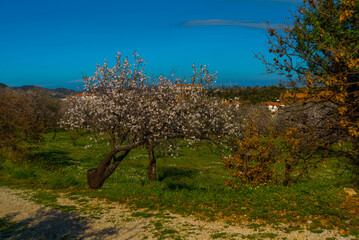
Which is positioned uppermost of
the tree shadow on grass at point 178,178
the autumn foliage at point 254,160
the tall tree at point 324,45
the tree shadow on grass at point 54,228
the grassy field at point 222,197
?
the tall tree at point 324,45

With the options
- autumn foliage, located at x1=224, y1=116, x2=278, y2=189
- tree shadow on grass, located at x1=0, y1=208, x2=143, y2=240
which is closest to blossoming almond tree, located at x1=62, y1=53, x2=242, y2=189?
autumn foliage, located at x1=224, y1=116, x2=278, y2=189

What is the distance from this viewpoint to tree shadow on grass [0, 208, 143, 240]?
10398 mm

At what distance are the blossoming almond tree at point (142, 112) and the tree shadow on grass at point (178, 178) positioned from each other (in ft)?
5.76

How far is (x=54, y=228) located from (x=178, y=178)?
42.0ft

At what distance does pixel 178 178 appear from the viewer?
75.5 ft

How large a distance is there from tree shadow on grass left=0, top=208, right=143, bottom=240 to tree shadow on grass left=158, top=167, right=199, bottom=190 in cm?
835

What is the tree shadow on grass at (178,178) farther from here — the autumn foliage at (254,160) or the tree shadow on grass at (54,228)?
the tree shadow on grass at (54,228)

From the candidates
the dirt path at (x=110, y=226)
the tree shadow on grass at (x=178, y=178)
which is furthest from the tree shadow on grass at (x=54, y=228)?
the tree shadow on grass at (x=178, y=178)

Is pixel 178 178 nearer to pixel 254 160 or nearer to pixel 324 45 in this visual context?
pixel 254 160

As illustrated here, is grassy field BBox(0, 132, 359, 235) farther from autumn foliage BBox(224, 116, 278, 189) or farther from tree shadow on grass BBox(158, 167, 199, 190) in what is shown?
autumn foliage BBox(224, 116, 278, 189)

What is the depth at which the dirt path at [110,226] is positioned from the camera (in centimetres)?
1000

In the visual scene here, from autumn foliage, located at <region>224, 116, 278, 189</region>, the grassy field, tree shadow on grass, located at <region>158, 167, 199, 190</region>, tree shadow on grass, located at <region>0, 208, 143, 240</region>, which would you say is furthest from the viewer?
tree shadow on grass, located at <region>158, 167, 199, 190</region>

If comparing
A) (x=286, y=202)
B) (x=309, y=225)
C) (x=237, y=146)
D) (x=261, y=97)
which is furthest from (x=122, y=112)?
(x=261, y=97)

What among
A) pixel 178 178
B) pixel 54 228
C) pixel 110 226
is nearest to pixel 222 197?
pixel 110 226
